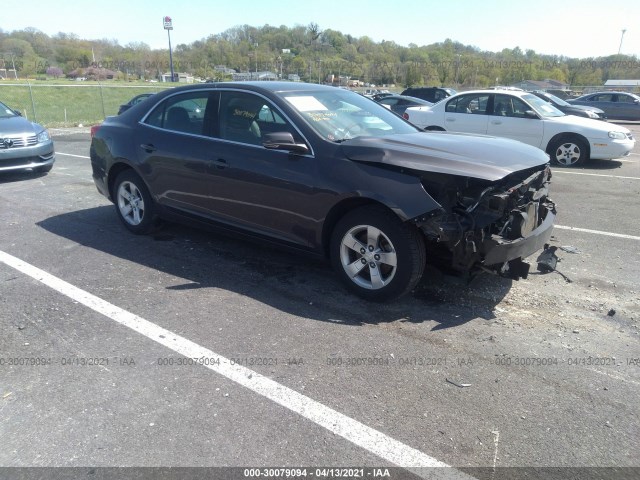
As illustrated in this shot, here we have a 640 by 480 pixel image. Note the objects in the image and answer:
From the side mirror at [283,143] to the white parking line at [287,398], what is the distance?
5.60 ft

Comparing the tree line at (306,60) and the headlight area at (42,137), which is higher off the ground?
the tree line at (306,60)

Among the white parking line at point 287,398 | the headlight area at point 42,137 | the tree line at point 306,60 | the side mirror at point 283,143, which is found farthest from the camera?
the tree line at point 306,60

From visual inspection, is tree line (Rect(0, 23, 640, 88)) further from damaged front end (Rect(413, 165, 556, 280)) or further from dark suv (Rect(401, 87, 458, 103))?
damaged front end (Rect(413, 165, 556, 280))

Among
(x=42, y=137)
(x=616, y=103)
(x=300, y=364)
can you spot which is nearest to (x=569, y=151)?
(x=300, y=364)

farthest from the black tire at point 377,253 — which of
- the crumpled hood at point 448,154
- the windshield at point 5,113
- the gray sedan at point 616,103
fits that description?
the gray sedan at point 616,103

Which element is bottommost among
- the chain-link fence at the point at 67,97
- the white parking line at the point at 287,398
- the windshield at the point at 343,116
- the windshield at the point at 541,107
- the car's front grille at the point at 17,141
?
the chain-link fence at the point at 67,97

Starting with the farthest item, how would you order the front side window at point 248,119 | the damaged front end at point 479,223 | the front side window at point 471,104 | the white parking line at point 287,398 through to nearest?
the front side window at point 471,104
the front side window at point 248,119
the damaged front end at point 479,223
the white parking line at point 287,398

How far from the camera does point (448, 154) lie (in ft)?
12.9

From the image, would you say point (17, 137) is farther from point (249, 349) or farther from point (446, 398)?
point (446, 398)

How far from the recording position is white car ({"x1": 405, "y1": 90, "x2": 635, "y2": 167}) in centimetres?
1066

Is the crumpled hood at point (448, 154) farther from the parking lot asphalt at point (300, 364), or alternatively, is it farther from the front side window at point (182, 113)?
the front side window at point (182, 113)

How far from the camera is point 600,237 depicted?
5.93m

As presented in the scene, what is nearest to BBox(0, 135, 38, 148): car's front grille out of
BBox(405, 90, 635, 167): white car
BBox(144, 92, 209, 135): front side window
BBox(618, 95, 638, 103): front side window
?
BBox(144, 92, 209, 135): front side window

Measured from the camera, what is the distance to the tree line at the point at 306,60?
189 ft
